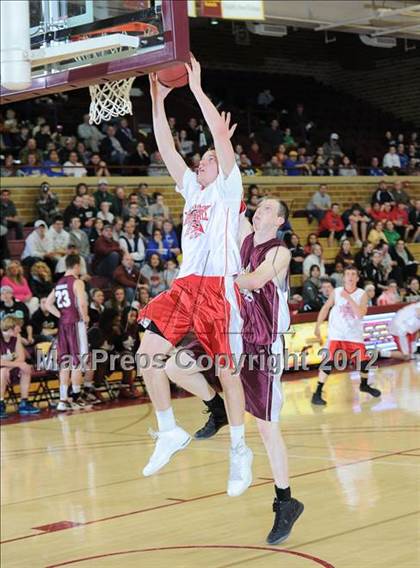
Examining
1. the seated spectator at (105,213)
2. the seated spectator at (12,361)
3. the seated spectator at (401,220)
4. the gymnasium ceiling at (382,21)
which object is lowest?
the seated spectator at (12,361)

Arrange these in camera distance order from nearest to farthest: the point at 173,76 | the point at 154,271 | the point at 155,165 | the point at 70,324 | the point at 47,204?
the point at 173,76 < the point at 155,165 < the point at 154,271 < the point at 47,204 < the point at 70,324

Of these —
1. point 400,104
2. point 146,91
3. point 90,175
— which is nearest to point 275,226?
point 400,104

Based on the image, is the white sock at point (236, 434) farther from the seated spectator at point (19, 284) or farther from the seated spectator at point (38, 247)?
the seated spectator at point (19, 284)

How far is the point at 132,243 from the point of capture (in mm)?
8047

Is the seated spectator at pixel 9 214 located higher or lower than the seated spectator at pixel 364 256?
higher

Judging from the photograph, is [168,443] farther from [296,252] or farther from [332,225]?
[332,225]

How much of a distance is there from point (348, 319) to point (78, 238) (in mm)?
2636

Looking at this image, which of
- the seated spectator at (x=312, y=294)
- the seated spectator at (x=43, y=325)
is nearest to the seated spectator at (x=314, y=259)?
the seated spectator at (x=312, y=294)

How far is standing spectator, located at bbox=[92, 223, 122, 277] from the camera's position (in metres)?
8.54

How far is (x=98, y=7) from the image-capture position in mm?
5145

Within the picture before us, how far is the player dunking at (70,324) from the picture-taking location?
11906 mm

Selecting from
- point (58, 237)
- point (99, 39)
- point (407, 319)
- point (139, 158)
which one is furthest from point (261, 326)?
point (58, 237)

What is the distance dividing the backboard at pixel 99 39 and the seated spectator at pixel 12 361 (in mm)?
9192

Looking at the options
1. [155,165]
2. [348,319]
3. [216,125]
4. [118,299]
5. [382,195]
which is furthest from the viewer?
[118,299]
